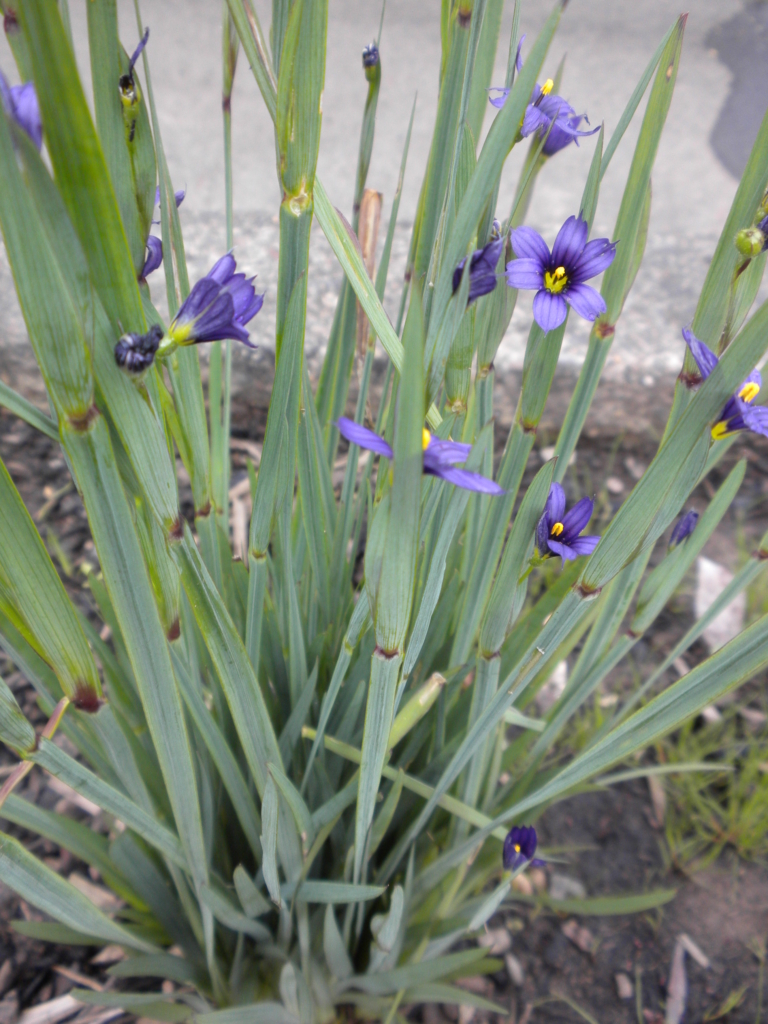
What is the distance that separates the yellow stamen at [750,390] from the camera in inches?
17.2

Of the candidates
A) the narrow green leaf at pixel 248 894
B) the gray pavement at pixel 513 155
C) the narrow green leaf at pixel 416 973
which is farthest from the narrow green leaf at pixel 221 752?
the gray pavement at pixel 513 155

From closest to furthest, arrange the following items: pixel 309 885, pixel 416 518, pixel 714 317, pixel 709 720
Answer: pixel 416 518 < pixel 714 317 < pixel 309 885 < pixel 709 720

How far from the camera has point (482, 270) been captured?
0.36 m

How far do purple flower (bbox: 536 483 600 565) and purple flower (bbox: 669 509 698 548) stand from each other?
0.55 ft

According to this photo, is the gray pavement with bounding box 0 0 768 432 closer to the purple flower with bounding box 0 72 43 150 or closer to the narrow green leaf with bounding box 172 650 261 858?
the narrow green leaf with bounding box 172 650 261 858

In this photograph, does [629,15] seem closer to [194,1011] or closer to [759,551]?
[759,551]

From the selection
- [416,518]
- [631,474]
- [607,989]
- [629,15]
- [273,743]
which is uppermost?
[629,15]

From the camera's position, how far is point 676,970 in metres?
0.81

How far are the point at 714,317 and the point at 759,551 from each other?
0.19 metres

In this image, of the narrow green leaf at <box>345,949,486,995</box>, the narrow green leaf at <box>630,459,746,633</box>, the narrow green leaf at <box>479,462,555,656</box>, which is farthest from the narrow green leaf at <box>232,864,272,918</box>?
the narrow green leaf at <box>630,459,746,633</box>

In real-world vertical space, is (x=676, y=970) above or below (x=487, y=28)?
below

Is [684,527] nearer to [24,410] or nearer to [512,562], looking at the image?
[512,562]

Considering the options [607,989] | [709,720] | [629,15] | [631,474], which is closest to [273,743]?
[607,989]

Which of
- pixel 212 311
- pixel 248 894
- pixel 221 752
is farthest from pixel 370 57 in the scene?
pixel 248 894
